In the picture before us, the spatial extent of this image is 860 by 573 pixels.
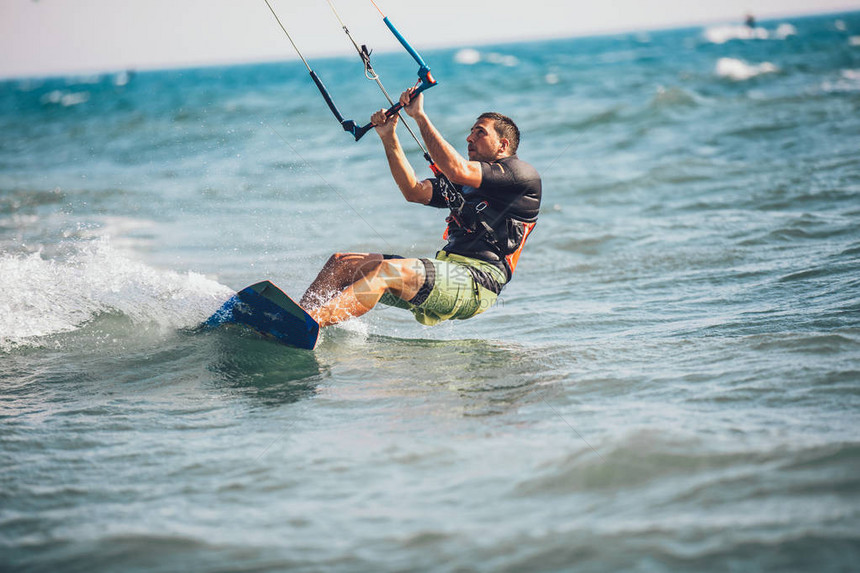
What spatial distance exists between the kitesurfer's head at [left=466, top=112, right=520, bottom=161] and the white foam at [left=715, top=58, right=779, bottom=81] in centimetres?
2435

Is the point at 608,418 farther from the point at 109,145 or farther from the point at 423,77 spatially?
the point at 109,145

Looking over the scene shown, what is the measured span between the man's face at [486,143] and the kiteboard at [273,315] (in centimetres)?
154

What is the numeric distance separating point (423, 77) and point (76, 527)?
9.63 ft

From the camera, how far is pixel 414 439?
12.2 ft

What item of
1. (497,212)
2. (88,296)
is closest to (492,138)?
(497,212)

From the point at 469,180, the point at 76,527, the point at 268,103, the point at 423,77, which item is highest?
the point at 423,77

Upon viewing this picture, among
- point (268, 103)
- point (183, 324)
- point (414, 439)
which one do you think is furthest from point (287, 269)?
point (268, 103)

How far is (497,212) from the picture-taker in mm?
5086

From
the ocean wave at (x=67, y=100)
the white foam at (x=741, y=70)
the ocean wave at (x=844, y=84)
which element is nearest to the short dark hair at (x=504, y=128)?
the ocean wave at (x=844, y=84)

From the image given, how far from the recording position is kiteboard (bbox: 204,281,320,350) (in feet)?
15.6

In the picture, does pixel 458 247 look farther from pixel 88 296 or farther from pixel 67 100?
pixel 67 100

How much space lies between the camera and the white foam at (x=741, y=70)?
27.7 meters

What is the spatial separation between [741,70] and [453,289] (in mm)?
27986

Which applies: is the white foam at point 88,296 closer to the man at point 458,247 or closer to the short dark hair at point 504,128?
the man at point 458,247
